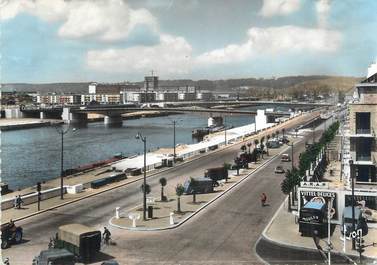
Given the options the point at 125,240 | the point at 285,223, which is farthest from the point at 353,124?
the point at 125,240

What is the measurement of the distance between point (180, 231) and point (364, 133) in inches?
591

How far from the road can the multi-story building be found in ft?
22.3

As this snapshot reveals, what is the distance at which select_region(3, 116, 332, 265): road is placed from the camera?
25.8 meters

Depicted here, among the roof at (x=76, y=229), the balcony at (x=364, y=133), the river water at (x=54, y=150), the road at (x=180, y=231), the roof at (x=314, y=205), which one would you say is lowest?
the river water at (x=54, y=150)

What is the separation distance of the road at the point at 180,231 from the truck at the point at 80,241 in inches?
28.4

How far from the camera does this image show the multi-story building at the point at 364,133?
35.6m

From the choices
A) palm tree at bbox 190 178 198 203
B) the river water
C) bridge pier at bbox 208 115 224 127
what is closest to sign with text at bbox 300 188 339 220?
palm tree at bbox 190 178 198 203

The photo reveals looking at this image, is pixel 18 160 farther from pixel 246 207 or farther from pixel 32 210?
pixel 246 207

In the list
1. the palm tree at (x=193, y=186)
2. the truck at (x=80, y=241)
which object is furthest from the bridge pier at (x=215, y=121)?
the truck at (x=80, y=241)

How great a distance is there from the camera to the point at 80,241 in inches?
984

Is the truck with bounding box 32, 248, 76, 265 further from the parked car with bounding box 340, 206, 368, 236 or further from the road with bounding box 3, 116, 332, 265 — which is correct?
the parked car with bounding box 340, 206, 368, 236

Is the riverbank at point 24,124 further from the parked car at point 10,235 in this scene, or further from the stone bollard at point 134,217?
the parked car at point 10,235

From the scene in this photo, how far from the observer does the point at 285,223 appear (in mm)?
32625

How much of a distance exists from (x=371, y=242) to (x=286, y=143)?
58347 millimetres
